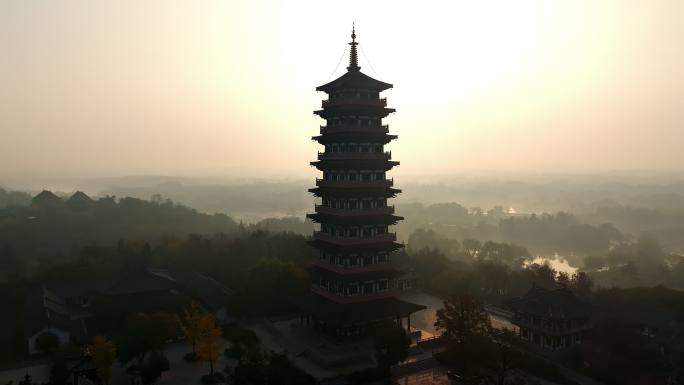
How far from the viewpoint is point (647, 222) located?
156750 mm

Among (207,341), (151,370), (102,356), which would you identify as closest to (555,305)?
(207,341)

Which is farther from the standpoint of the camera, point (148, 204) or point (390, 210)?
point (148, 204)

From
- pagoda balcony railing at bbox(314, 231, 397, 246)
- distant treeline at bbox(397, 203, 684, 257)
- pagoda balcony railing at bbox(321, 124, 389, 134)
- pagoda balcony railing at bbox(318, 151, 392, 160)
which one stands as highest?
pagoda balcony railing at bbox(321, 124, 389, 134)

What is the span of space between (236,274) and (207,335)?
80.3ft

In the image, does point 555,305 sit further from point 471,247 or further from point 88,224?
point 88,224

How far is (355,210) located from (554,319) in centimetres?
1761

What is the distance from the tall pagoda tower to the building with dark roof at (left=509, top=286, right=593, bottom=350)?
8862 millimetres

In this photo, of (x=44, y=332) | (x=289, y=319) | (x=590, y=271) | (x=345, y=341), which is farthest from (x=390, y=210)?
(x=590, y=271)

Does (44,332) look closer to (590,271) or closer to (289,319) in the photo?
(289,319)

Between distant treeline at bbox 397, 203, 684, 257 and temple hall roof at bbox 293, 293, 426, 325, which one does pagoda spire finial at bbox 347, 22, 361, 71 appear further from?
distant treeline at bbox 397, 203, 684, 257

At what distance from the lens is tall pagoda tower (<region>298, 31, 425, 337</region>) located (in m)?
38.8

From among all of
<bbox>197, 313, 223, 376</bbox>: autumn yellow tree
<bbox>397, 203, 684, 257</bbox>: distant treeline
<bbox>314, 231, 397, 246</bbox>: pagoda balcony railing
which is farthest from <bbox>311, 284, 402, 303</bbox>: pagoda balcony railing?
<bbox>397, 203, 684, 257</bbox>: distant treeline

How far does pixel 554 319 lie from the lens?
1484 inches

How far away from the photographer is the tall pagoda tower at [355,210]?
38.8m
